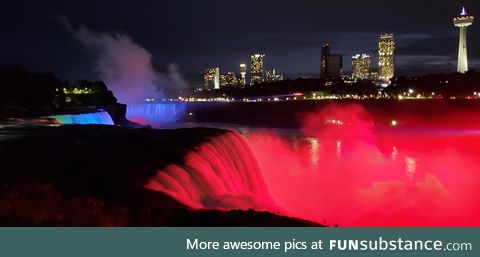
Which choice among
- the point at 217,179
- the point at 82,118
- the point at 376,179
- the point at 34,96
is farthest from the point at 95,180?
the point at 34,96

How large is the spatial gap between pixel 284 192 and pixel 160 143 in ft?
25.3

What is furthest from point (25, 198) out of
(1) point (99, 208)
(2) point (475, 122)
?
(2) point (475, 122)

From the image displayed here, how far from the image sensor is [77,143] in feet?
55.9

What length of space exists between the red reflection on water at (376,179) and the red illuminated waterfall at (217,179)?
2.52 m

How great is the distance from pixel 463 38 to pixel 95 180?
139684mm

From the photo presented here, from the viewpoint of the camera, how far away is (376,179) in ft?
87.8

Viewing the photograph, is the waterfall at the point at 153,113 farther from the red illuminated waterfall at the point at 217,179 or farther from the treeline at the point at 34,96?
the red illuminated waterfall at the point at 217,179

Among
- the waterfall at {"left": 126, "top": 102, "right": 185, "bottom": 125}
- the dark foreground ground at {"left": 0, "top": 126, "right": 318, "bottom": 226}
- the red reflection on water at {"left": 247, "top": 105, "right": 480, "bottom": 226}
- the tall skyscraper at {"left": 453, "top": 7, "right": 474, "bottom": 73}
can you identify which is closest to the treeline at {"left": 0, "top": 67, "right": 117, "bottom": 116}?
the red reflection on water at {"left": 247, "top": 105, "right": 480, "bottom": 226}

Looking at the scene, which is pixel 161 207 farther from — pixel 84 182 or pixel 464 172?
pixel 464 172

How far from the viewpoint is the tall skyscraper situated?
432 feet

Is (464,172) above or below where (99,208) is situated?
below

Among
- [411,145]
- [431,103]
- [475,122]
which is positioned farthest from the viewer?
[431,103]

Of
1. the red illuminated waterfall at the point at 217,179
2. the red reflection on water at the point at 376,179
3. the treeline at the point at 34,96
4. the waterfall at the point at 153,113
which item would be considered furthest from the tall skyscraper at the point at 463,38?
the red illuminated waterfall at the point at 217,179

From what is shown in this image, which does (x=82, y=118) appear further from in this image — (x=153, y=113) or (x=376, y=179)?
(x=153, y=113)
